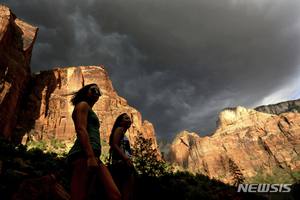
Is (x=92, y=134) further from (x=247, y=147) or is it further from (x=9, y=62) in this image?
(x=247, y=147)

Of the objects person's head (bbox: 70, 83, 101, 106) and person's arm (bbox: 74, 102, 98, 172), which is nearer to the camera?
person's arm (bbox: 74, 102, 98, 172)

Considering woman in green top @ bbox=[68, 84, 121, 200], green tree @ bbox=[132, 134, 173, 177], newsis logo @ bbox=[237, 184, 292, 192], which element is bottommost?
newsis logo @ bbox=[237, 184, 292, 192]

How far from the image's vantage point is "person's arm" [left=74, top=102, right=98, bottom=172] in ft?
6.93

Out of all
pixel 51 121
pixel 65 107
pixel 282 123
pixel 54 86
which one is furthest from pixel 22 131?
pixel 282 123

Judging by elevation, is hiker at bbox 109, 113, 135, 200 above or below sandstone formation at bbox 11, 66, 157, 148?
below

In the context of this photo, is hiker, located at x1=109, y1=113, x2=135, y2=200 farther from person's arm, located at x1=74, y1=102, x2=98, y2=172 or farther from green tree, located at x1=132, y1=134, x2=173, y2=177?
green tree, located at x1=132, y1=134, x2=173, y2=177

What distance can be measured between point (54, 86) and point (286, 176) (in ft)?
267

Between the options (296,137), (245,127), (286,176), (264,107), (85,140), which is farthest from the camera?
(264,107)

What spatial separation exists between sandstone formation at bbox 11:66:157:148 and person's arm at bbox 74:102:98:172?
91.5ft

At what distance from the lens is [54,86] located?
35.0 meters

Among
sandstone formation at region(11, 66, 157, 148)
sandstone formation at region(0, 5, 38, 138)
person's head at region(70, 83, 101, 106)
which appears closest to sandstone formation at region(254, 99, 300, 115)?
sandstone formation at region(11, 66, 157, 148)

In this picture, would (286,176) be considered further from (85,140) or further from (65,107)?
(85,140)

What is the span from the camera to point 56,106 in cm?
3381

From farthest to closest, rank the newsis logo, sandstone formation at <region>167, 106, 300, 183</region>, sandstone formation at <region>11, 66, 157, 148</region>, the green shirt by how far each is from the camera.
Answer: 1. sandstone formation at <region>167, 106, 300, 183</region>
2. sandstone formation at <region>11, 66, 157, 148</region>
3. the newsis logo
4. the green shirt
